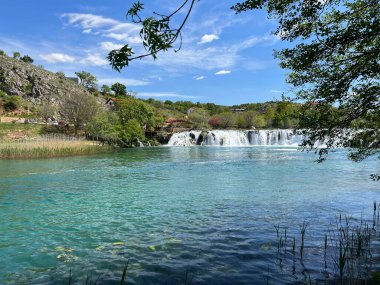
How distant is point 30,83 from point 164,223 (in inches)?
4284

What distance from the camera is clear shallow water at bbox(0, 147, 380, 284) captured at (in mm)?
6785

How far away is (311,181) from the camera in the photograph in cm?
1905

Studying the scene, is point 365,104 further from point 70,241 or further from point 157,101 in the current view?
point 157,101

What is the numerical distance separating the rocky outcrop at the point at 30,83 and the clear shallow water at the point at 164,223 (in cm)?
8650

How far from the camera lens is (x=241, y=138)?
63.2 m

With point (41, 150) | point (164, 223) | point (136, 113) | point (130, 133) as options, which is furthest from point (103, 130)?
point (164, 223)

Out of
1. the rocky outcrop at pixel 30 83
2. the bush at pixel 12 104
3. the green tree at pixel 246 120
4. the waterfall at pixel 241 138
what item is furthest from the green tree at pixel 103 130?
the rocky outcrop at pixel 30 83

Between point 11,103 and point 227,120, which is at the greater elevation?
point 11,103

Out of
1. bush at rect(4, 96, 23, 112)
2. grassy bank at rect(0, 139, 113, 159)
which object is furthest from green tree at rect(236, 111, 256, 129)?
bush at rect(4, 96, 23, 112)

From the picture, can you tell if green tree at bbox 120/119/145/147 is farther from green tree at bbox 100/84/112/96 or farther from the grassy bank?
green tree at bbox 100/84/112/96

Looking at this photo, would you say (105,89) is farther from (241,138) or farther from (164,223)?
(164,223)

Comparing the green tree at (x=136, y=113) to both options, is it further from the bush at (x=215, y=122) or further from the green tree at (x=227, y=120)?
the green tree at (x=227, y=120)

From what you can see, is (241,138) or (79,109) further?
(79,109)

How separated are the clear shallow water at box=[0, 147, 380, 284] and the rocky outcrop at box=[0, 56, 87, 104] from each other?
86.5 meters
